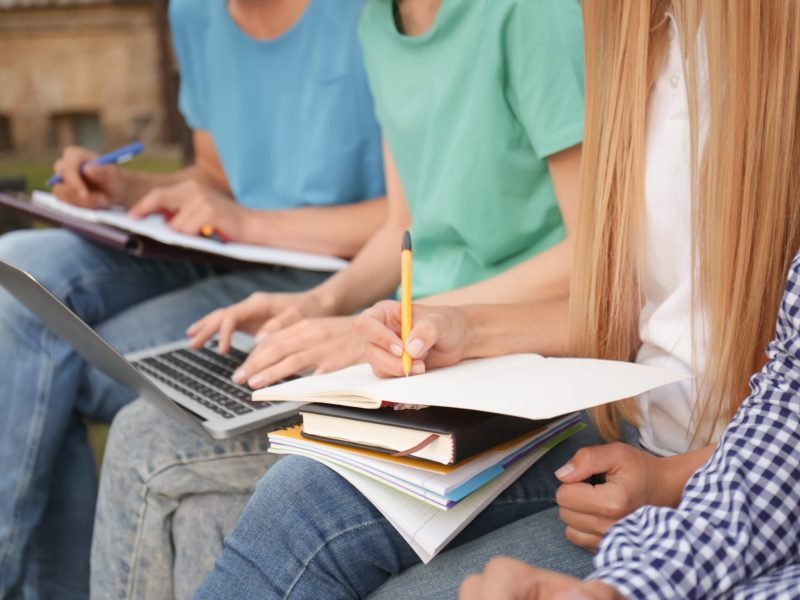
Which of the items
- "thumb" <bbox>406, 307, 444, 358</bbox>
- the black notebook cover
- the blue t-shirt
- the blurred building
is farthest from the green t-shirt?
the blurred building

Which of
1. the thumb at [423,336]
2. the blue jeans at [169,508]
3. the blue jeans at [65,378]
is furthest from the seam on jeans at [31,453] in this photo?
the thumb at [423,336]

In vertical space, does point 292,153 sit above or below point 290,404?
above

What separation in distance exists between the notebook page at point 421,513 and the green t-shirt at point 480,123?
494 mm

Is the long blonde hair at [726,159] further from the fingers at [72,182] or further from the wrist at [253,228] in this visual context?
the fingers at [72,182]

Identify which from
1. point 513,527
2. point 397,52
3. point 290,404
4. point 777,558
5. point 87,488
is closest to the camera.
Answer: point 777,558

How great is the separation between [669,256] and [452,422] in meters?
0.34

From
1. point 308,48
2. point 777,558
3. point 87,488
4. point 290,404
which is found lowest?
point 87,488

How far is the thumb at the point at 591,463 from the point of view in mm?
944

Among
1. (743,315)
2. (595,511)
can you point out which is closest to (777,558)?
(595,511)

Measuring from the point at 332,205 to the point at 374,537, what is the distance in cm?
Result: 94

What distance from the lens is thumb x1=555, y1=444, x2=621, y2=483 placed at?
37.2 inches

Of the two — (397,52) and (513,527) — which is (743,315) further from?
(397,52)

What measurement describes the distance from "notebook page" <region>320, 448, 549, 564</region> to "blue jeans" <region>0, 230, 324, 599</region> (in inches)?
30.3

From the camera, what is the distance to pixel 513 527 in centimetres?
104
